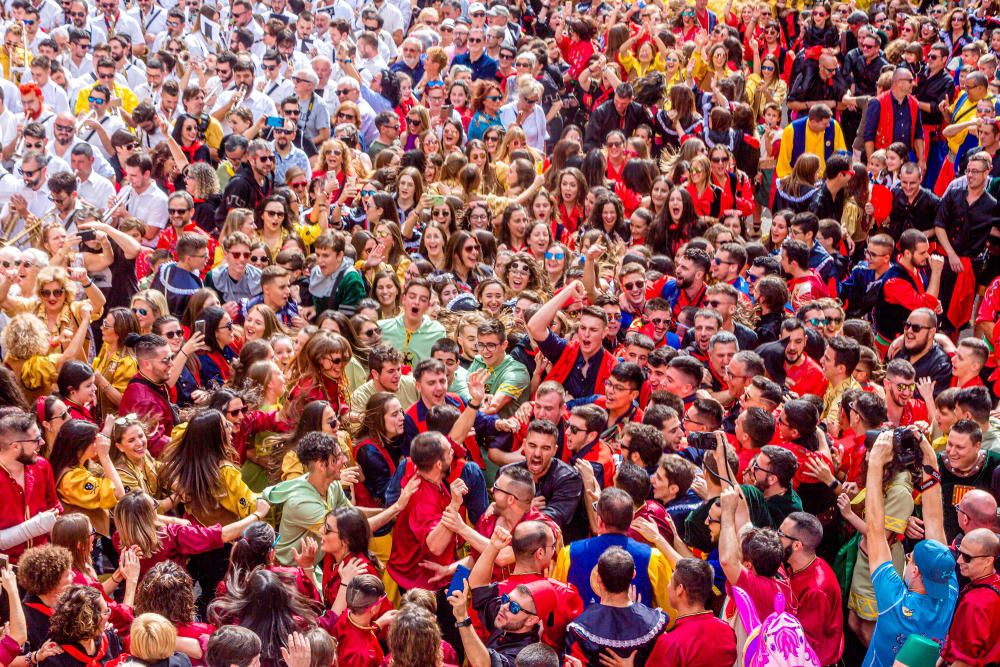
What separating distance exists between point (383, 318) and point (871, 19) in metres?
10.2

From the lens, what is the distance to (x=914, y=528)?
20.9ft

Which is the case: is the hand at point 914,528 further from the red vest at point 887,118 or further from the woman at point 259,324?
the red vest at point 887,118

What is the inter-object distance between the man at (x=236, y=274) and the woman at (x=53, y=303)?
4.11 feet

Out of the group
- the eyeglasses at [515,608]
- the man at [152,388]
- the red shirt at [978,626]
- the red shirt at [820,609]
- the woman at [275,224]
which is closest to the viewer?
the eyeglasses at [515,608]

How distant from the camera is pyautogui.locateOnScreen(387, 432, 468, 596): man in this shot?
6.31 m

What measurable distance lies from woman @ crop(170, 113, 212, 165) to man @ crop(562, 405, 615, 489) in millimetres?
6302

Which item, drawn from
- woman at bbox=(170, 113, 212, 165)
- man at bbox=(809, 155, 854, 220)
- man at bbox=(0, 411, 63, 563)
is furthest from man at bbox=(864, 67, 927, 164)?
man at bbox=(0, 411, 63, 563)

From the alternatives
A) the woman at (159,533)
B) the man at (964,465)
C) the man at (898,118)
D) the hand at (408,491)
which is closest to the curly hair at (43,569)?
the woman at (159,533)

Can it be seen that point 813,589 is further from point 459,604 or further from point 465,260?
point 465,260

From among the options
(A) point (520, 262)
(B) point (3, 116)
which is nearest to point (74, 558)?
(A) point (520, 262)

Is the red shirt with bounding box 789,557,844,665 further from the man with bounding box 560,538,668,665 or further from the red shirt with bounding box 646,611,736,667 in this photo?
the man with bounding box 560,538,668,665

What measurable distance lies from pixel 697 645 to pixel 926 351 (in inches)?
163

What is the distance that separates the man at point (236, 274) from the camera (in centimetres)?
927

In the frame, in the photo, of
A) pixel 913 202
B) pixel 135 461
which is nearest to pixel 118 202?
pixel 135 461
